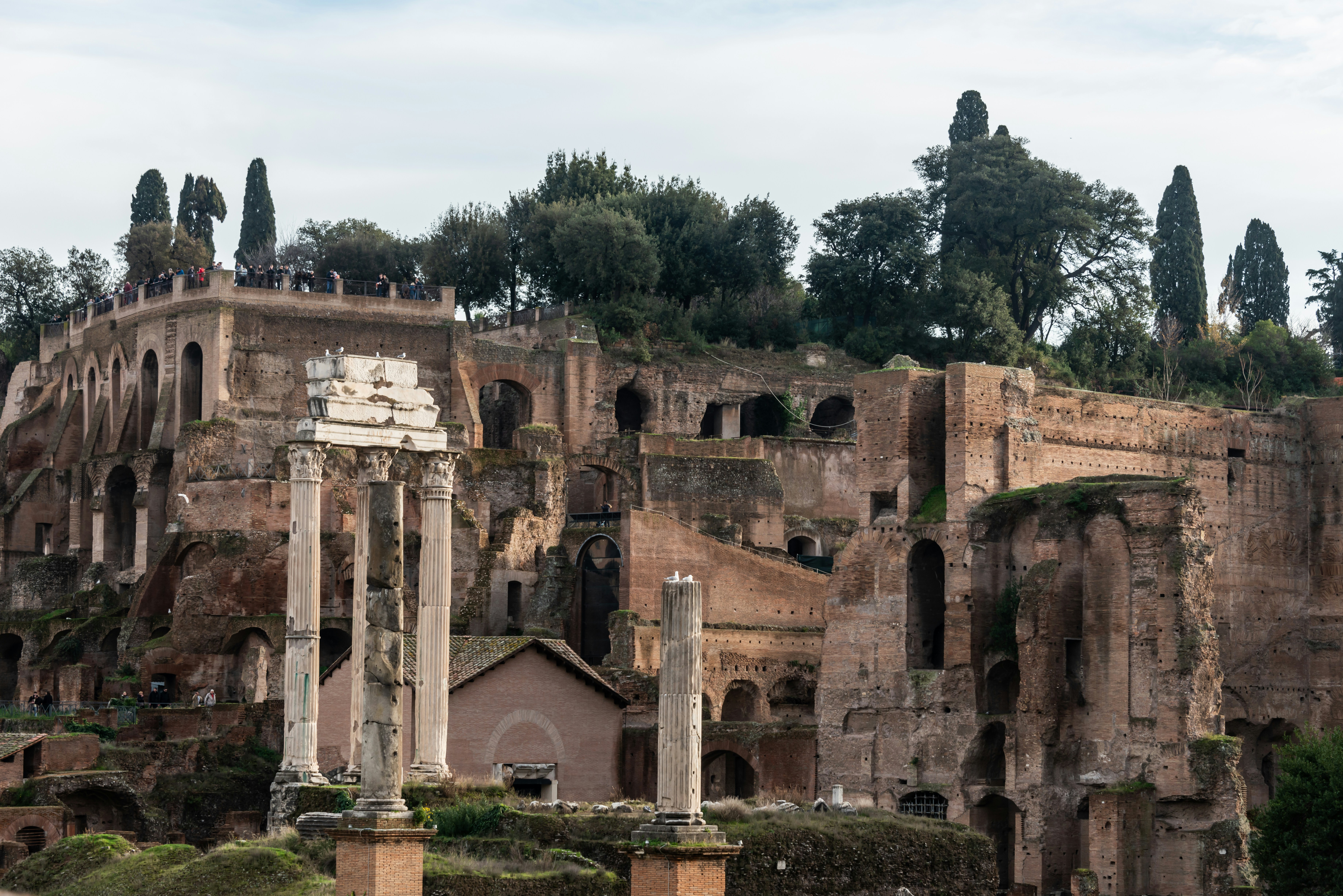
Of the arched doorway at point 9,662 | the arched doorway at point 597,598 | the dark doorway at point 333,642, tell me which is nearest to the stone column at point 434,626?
the dark doorway at point 333,642

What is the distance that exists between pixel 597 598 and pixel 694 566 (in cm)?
421

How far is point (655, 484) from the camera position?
55938 mm

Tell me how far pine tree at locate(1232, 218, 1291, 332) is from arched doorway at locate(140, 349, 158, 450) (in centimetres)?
3548

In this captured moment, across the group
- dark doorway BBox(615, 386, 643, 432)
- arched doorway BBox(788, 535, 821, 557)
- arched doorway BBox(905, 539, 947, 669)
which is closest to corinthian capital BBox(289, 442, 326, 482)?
arched doorway BBox(905, 539, 947, 669)

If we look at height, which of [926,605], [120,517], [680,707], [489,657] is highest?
[120,517]

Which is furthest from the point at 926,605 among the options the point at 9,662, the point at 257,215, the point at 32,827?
the point at 257,215

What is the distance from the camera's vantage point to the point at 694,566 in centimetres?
5075

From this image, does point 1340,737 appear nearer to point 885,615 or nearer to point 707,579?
point 885,615

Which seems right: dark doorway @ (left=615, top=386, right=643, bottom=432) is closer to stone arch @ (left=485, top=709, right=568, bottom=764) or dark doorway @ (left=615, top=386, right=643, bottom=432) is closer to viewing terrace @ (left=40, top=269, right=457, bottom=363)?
viewing terrace @ (left=40, top=269, right=457, bottom=363)

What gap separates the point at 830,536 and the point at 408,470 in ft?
35.6

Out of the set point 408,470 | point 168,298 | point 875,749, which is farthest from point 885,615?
point 168,298

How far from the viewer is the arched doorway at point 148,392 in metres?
60.8

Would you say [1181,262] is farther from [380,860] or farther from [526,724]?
[380,860]

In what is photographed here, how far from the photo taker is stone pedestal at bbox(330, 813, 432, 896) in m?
23.7
